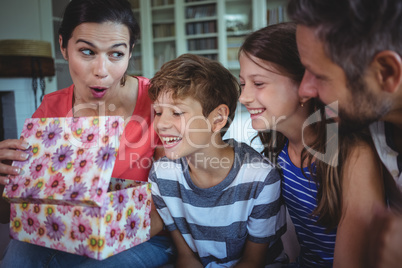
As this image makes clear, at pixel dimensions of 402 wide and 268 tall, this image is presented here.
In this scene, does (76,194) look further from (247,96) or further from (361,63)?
(361,63)

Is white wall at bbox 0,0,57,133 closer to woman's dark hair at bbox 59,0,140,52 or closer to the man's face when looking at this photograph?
woman's dark hair at bbox 59,0,140,52

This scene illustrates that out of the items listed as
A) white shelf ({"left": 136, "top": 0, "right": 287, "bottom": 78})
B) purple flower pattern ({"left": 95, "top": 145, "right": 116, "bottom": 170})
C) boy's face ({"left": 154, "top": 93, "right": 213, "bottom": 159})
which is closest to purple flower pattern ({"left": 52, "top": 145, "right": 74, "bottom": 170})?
purple flower pattern ({"left": 95, "top": 145, "right": 116, "bottom": 170})

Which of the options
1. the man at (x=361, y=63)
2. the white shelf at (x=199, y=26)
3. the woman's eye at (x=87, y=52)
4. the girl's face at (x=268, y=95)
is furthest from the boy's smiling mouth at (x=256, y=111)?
the white shelf at (x=199, y=26)

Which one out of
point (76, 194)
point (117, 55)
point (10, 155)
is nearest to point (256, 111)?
point (117, 55)

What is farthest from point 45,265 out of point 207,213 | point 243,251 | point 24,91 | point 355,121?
point 24,91

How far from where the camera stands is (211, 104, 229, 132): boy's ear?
143 cm

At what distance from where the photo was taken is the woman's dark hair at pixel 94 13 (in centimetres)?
128

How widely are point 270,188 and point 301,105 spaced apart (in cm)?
32

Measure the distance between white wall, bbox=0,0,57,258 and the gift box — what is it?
3.23m

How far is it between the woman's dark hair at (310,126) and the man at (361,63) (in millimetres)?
138

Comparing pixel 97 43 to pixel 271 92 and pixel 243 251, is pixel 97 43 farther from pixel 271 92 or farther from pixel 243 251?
pixel 243 251

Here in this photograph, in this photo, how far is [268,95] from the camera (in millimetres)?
1216

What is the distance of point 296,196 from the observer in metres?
1.21

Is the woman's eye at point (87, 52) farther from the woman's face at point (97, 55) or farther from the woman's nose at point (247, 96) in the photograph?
the woman's nose at point (247, 96)
